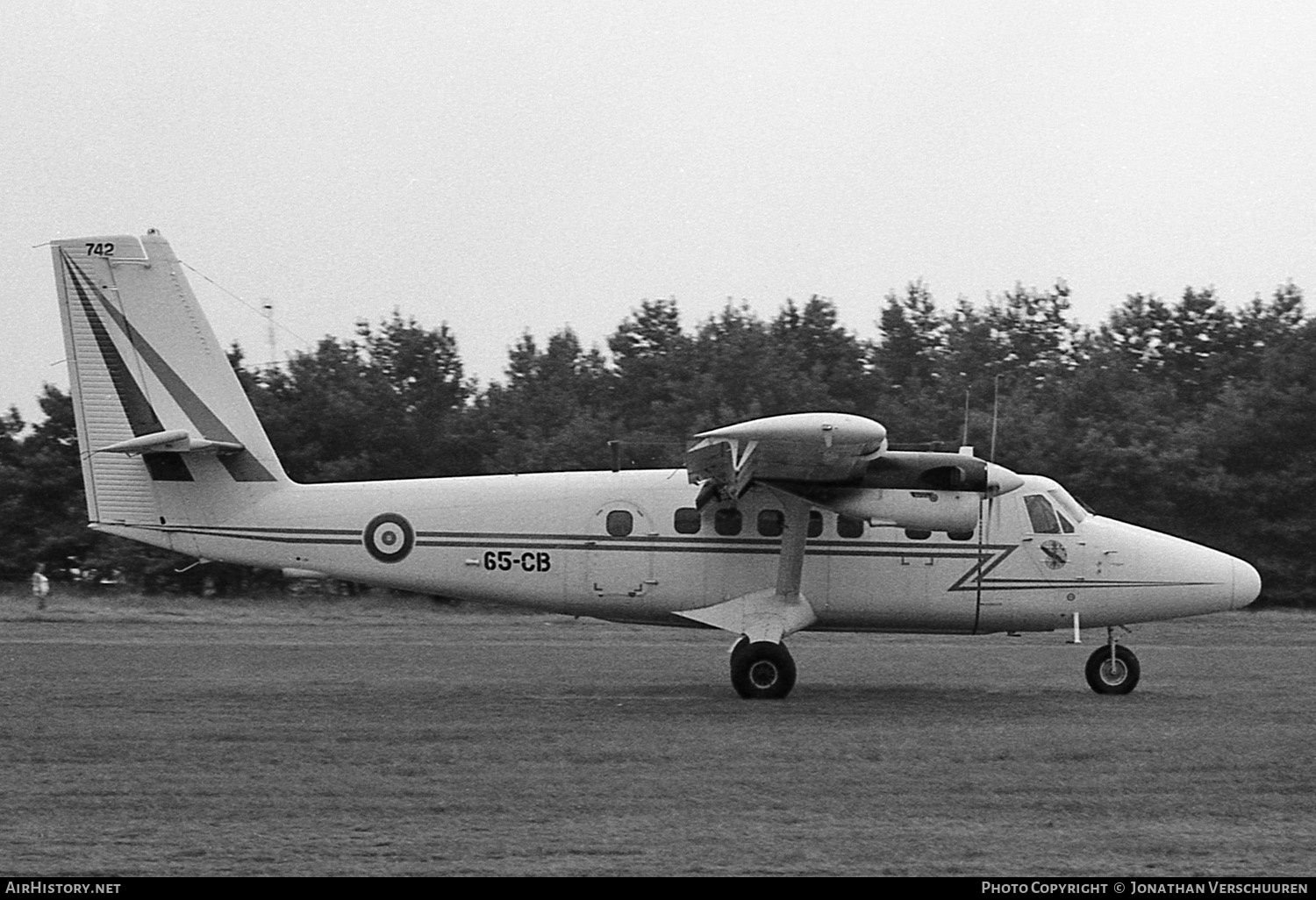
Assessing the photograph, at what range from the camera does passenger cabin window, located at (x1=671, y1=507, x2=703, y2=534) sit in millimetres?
17078

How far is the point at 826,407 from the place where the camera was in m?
46.8

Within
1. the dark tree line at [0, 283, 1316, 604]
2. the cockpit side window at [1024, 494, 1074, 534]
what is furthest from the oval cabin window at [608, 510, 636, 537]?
the dark tree line at [0, 283, 1316, 604]

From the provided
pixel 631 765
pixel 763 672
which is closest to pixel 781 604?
pixel 763 672

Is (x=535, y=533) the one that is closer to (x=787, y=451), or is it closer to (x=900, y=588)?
(x=787, y=451)

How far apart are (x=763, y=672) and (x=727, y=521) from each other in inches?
68.8

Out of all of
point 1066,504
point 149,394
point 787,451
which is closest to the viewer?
point 787,451

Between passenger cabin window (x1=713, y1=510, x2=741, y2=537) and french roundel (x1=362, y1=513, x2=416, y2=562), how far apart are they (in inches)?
131

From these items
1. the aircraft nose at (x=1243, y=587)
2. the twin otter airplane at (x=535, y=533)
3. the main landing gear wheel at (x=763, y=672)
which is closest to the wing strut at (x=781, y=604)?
the twin otter airplane at (x=535, y=533)

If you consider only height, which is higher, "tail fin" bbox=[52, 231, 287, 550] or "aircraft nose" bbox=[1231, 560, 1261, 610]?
"tail fin" bbox=[52, 231, 287, 550]

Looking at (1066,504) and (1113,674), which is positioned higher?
(1066,504)

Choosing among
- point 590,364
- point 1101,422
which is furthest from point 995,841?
point 590,364

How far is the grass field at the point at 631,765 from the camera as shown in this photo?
8625 mm

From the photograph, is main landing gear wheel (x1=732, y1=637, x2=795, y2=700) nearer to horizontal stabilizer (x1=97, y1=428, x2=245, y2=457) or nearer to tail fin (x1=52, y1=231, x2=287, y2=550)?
tail fin (x1=52, y1=231, x2=287, y2=550)

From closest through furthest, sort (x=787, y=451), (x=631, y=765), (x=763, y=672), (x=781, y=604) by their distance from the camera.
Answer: (x=631, y=765) < (x=787, y=451) < (x=763, y=672) < (x=781, y=604)
